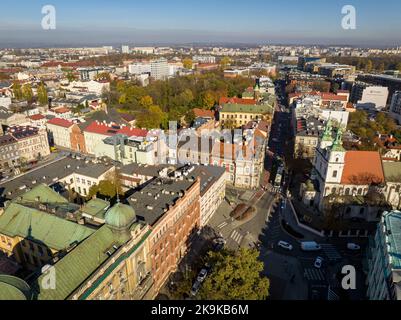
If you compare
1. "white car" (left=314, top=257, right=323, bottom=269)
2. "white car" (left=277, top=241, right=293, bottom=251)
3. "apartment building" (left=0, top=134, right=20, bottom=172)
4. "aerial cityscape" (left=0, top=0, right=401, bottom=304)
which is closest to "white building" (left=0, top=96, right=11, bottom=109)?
"aerial cityscape" (left=0, top=0, right=401, bottom=304)

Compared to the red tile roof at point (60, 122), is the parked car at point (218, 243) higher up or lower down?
lower down

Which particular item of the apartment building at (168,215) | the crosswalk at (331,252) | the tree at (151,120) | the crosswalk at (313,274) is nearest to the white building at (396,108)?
the tree at (151,120)

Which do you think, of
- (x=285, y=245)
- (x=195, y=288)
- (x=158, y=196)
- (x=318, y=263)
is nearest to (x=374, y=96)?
(x=285, y=245)

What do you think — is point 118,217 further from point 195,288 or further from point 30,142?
point 30,142

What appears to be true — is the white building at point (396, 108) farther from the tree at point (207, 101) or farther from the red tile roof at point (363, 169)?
the red tile roof at point (363, 169)

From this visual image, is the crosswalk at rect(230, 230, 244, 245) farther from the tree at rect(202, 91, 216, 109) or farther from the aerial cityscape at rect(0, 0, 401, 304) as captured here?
the tree at rect(202, 91, 216, 109)
